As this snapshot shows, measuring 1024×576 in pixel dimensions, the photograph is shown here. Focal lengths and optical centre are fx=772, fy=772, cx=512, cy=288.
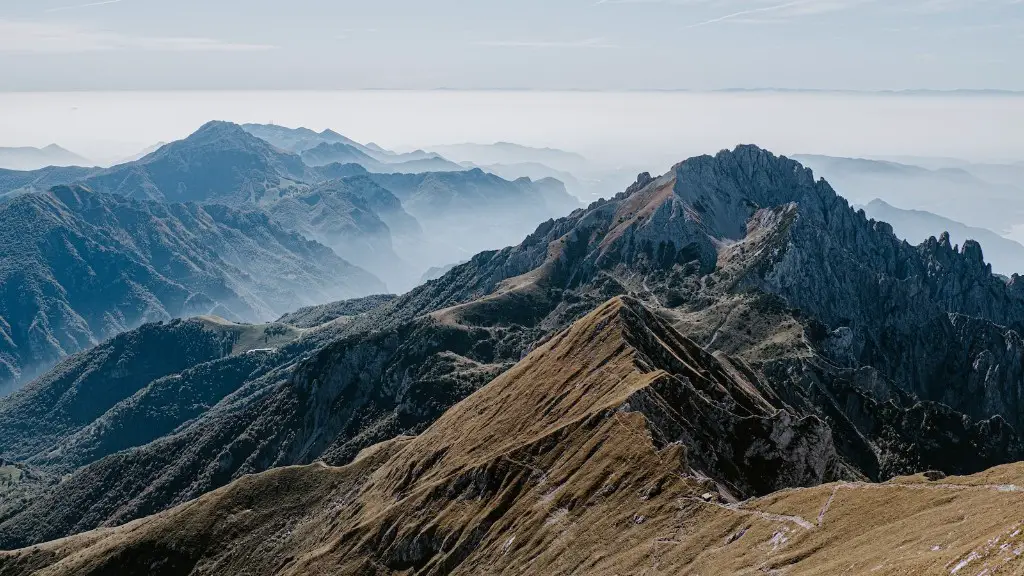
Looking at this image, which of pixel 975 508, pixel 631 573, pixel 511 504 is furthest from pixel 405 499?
pixel 975 508

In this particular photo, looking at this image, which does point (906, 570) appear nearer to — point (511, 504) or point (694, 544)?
point (694, 544)

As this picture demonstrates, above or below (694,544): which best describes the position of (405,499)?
below

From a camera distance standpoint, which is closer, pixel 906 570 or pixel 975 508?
pixel 906 570

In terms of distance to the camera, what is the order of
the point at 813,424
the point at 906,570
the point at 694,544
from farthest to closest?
the point at 813,424 < the point at 694,544 < the point at 906,570

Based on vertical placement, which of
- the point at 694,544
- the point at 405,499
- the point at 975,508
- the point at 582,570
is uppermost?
the point at 975,508

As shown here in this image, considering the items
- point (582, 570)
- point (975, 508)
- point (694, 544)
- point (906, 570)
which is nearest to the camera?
point (906, 570)

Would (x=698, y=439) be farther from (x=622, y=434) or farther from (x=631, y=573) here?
(x=631, y=573)
